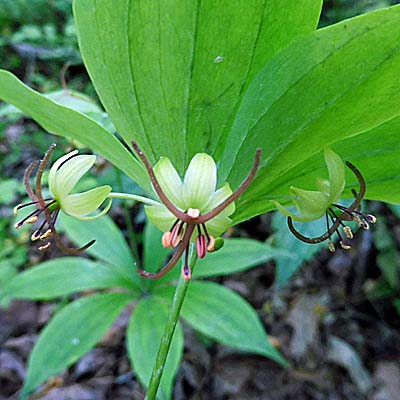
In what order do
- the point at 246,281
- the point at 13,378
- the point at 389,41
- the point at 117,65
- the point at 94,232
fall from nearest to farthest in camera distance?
the point at 389,41, the point at 117,65, the point at 94,232, the point at 13,378, the point at 246,281

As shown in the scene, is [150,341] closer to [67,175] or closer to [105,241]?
[105,241]

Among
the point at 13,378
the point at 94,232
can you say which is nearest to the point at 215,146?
the point at 94,232

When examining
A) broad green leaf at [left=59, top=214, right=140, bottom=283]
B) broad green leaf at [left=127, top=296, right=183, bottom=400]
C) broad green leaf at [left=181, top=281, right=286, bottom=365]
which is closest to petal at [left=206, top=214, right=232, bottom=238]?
broad green leaf at [left=127, top=296, right=183, bottom=400]

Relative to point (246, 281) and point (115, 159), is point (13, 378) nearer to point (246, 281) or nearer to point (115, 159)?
point (246, 281)

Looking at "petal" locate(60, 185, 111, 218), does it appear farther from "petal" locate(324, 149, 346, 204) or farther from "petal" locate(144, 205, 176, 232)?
"petal" locate(324, 149, 346, 204)

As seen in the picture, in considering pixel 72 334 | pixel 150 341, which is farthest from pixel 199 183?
pixel 72 334

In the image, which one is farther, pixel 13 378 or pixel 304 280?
pixel 304 280
